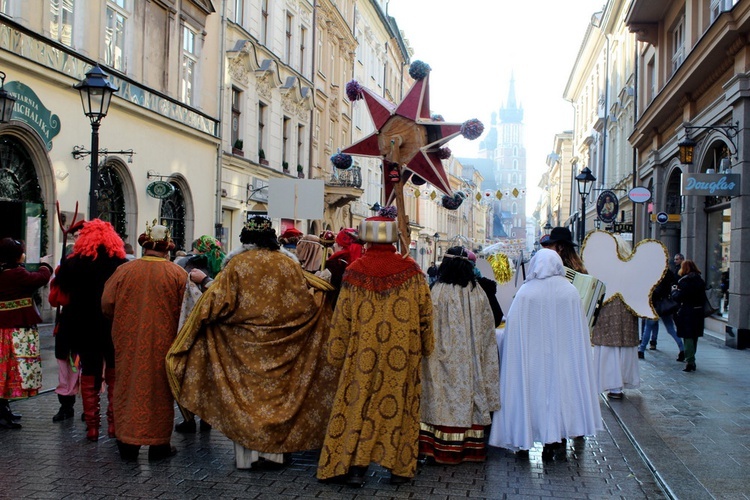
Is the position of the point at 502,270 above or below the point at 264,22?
below

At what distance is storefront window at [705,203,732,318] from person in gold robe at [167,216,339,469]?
11.8 m

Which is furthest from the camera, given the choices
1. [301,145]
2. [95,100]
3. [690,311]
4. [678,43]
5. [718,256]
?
[301,145]

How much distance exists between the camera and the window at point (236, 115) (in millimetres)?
23000

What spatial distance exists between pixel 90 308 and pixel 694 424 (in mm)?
5655

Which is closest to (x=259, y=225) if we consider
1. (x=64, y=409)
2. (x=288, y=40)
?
(x=64, y=409)

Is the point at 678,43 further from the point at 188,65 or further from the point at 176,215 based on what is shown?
the point at 176,215

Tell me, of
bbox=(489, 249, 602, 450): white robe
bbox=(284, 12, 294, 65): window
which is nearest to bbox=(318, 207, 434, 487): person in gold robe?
bbox=(489, 249, 602, 450): white robe

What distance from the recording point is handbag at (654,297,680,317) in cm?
1116

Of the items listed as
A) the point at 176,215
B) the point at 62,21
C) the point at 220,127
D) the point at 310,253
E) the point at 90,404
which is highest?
the point at 62,21

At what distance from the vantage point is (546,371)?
5.95 metres

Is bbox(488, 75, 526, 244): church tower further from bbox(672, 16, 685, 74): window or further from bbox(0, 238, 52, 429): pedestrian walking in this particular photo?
bbox(0, 238, 52, 429): pedestrian walking

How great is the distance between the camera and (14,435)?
630 cm

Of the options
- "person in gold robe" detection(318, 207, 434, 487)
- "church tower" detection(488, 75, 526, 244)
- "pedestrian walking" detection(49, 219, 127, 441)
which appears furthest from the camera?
"church tower" detection(488, 75, 526, 244)

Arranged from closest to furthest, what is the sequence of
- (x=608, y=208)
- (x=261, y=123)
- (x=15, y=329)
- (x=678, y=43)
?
(x=15, y=329) → (x=678, y=43) → (x=608, y=208) → (x=261, y=123)
